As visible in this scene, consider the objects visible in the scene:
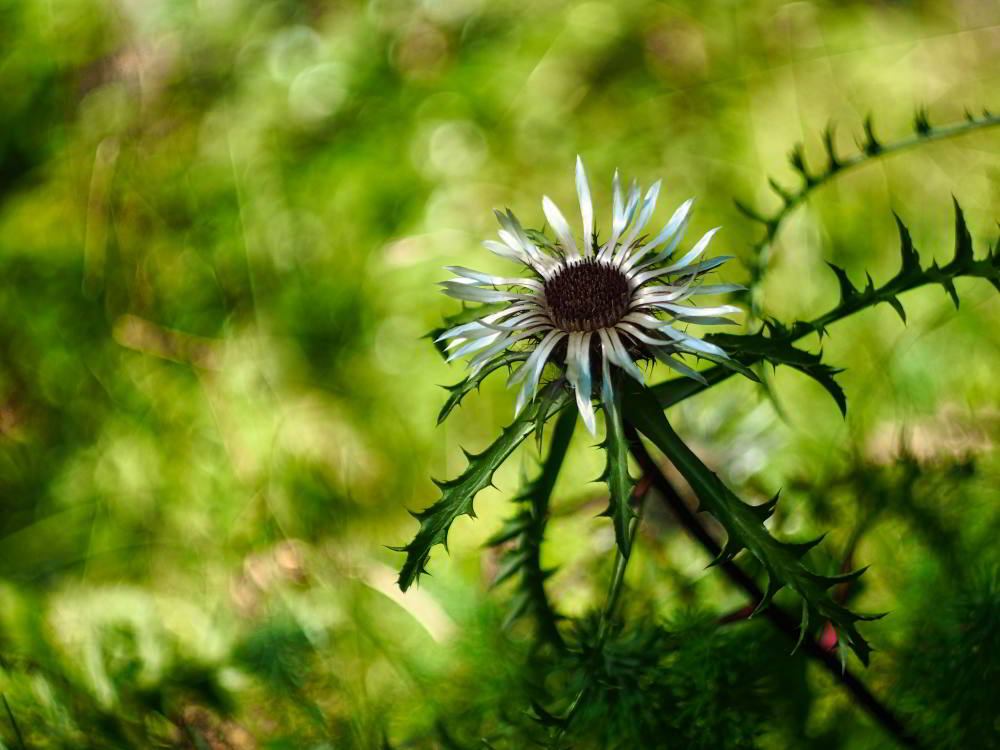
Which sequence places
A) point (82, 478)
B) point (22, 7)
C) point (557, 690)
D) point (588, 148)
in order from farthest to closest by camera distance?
point (22, 7)
point (588, 148)
point (82, 478)
point (557, 690)

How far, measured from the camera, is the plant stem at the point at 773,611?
822 mm

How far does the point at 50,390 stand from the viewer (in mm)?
1660

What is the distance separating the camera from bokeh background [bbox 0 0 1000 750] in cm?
118

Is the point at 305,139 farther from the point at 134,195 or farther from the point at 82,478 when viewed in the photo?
the point at 82,478

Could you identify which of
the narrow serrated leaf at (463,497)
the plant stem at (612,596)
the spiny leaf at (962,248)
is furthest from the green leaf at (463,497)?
the spiny leaf at (962,248)

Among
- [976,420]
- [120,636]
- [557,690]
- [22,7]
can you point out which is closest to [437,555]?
[557,690]

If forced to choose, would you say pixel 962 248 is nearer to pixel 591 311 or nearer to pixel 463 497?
pixel 591 311

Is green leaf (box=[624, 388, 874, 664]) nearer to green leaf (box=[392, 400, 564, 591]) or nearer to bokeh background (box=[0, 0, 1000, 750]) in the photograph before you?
green leaf (box=[392, 400, 564, 591])

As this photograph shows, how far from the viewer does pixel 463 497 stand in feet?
2.46

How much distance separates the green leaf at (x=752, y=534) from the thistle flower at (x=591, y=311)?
0.05m

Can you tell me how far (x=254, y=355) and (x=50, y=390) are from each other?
1.30ft

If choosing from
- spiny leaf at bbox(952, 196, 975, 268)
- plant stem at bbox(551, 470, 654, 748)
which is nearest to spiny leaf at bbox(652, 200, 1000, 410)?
spiny leaf at bbox(952, 196, 975, 268)

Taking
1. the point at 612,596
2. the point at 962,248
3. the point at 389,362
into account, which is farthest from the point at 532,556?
the point at 389,362

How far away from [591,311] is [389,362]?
85 centimetres
